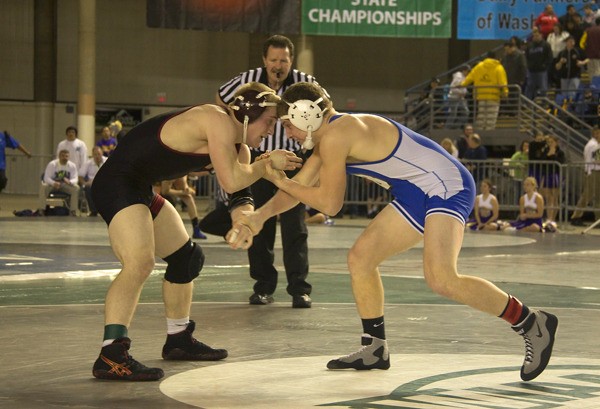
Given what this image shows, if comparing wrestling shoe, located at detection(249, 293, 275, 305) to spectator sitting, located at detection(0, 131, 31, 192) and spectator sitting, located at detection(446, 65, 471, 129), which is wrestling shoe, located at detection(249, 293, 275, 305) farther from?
spectator sitting, located at detection(446, 65, 471, 129)

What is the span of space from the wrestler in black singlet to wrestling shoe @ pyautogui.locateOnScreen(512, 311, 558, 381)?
188 cm

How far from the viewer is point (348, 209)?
24.0m

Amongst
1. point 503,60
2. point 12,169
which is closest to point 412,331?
point 503,60

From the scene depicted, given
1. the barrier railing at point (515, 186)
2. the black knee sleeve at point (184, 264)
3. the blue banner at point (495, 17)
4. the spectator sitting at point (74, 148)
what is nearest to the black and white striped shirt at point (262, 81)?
the black knee sleeve at point (184, 264)

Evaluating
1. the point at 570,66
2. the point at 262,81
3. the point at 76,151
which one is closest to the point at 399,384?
the point at 262,81

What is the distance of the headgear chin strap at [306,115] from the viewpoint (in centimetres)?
636

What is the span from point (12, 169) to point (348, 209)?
10.8 meters

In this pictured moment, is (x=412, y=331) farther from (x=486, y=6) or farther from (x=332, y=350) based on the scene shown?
(x=486, y=6)

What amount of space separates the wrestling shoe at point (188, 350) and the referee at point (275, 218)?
237 centimetres

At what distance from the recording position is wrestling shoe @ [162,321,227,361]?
6.92 meters

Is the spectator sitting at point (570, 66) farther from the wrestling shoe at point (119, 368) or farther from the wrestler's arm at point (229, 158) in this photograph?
the wrestling shoe at point (119, 368)

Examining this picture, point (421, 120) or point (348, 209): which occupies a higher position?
point (421, 120)

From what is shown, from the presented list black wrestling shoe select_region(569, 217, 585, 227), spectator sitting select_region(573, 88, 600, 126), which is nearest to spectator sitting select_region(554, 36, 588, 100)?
spectator sitting select_region(573, 88, 600, 126)

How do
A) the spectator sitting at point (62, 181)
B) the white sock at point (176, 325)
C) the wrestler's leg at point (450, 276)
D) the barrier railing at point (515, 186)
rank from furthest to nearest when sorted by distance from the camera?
the spectator sitting at point (62, 181) → the barrier railing at point (515, 186) → the white sock at point (176, 325) → the wrestler's leg at point (450, 276)
